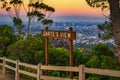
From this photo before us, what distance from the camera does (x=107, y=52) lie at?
20.1 m

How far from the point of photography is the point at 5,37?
28141 millimetres

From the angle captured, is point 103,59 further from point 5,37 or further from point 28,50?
point 5,37

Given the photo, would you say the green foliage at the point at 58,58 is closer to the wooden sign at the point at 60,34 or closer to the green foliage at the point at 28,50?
the green foliage at the point at 28,50

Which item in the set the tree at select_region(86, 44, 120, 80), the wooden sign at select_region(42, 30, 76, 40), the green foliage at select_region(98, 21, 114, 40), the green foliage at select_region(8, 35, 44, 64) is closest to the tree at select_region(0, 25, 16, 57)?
the green foliage at select_region(8, 35, 44, 64)

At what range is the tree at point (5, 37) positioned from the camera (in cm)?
2789

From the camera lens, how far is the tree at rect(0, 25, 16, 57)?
27.9 m

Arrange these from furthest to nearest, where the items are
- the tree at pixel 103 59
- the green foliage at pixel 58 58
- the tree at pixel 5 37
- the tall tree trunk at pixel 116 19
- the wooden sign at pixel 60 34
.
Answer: the tree at pixel 5 37 → the green foliage at pixel 58 58 → the tree at pixel 103 59 → the wooden sign at pixel 60 34 → the tall tree trunk at pixel 116 19

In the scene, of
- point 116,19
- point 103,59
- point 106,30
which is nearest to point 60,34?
point 116,19

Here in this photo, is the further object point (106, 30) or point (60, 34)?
point (106, 30)

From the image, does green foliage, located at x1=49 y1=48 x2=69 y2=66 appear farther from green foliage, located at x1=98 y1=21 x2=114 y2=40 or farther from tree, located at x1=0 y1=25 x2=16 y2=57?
green foliage, located at x1=98 y1=21 x2=114 y2=40

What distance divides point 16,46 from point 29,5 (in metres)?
15.9

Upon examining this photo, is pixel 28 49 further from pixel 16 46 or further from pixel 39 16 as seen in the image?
pixel 39 16

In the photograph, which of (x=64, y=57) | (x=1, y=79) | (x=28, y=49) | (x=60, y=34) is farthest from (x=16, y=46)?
(x=60, y=34)

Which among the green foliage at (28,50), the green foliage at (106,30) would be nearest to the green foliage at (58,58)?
the green foliage at (28,50)
